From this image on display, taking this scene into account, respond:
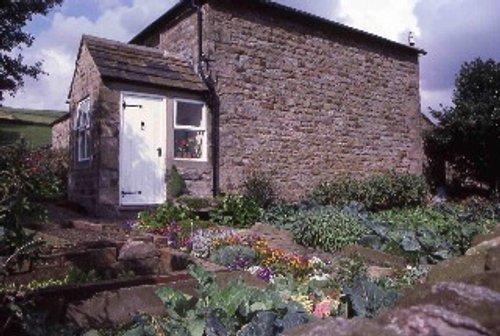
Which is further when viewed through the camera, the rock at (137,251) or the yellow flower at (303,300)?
the rock at (137,251)

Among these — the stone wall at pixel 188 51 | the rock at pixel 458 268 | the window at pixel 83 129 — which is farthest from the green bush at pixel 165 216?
the rock at pixel 458 268

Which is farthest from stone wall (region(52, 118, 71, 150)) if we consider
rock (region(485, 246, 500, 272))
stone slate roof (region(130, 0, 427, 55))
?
rock (region(485, 246, 500, 272))

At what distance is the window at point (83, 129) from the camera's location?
12273 mm

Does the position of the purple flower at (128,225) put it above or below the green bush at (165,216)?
below

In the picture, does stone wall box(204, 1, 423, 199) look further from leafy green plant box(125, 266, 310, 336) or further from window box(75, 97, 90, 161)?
leafy green plant box(125, 266, 310, 336)

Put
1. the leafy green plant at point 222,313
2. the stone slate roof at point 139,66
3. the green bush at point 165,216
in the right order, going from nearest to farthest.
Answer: the leafy green plant at point 222,313 → the green bush at point 165,216 → the stone slate roof at point 139,66

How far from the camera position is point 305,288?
185 inches

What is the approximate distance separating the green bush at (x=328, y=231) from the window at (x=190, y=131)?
4439 millimetres

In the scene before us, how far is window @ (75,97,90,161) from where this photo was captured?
12.3 metres

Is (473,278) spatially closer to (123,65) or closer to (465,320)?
(465,320)

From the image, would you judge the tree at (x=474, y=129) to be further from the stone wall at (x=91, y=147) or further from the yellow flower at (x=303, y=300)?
the yellow flower at (x=303, y=300)

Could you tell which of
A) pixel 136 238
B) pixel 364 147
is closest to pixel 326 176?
pixel 364 147

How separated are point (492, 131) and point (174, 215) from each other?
1384 cm

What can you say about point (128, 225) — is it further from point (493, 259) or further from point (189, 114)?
point (493, 259)
